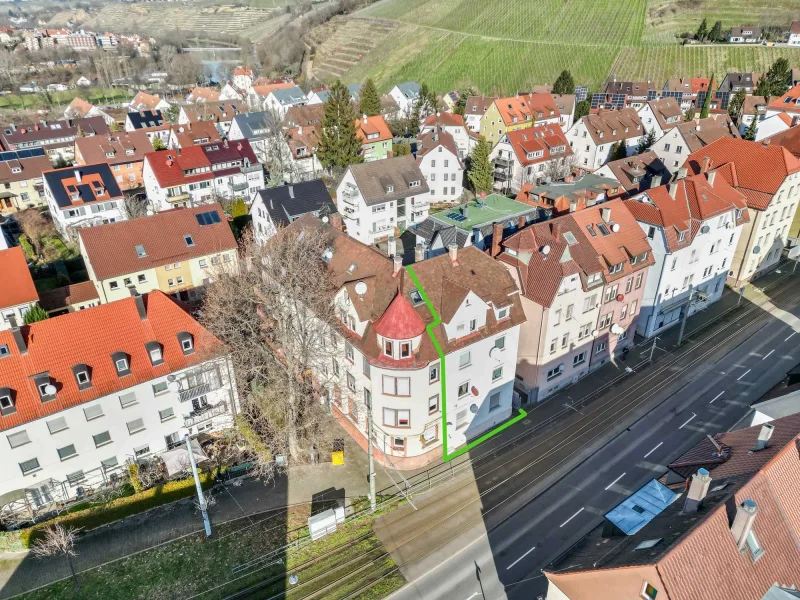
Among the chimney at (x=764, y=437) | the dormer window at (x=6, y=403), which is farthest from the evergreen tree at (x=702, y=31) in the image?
the dormer window at (x=6, y=403)

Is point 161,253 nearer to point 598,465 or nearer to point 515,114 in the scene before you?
point 598,465

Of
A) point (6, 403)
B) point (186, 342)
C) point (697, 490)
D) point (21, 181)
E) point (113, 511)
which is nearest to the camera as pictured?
point (697, 490)

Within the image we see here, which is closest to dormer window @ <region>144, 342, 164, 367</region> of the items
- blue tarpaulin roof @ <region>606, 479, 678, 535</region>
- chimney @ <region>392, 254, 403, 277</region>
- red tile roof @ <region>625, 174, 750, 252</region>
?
chimney @ <region>392, 254, 403, 277</region>

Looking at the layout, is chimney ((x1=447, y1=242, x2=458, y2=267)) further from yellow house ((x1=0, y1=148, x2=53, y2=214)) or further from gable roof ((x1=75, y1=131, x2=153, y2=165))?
yellow house ((x1=0, y1=148, x2=53, y2=214))

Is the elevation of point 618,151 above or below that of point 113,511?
above

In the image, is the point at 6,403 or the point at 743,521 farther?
the point at 6,403

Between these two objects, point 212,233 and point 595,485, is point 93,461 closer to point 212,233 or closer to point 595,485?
point 212,233

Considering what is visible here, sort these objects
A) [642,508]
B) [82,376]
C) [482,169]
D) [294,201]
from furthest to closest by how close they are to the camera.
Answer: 1. [482,169]
2. [294,201]
3. [82,376]
4. [642,508]

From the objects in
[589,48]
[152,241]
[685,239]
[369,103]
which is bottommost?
[152,241]

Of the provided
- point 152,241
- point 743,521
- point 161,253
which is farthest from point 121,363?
point 743,521
